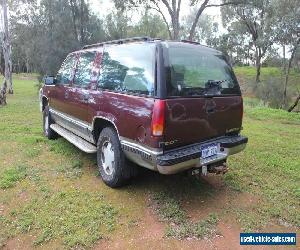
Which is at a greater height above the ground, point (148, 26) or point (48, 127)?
point (148, 26)

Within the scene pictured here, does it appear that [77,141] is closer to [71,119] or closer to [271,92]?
[71,119]

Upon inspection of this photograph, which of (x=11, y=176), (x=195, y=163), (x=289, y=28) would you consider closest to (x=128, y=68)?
(x=195, y=163)

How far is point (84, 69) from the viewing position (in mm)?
5875

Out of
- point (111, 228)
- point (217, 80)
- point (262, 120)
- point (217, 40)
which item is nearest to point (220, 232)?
point (111, 228)

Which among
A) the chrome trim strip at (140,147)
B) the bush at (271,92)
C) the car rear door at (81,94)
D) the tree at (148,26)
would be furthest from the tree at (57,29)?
the chrome trim strip at (140,147)

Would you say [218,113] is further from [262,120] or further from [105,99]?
[262,120]

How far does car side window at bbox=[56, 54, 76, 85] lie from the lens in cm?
637

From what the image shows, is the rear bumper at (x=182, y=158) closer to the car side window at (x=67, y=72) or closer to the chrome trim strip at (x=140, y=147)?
the chrome trim strip at (x=140, y=147)

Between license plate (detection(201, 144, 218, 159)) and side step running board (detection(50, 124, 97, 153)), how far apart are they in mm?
1894

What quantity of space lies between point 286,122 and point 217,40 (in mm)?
22471

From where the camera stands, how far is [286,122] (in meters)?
11.8

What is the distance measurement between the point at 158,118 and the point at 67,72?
330 centimetres

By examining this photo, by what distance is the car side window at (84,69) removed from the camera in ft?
18.5

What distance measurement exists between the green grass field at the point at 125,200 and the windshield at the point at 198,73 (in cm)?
148
